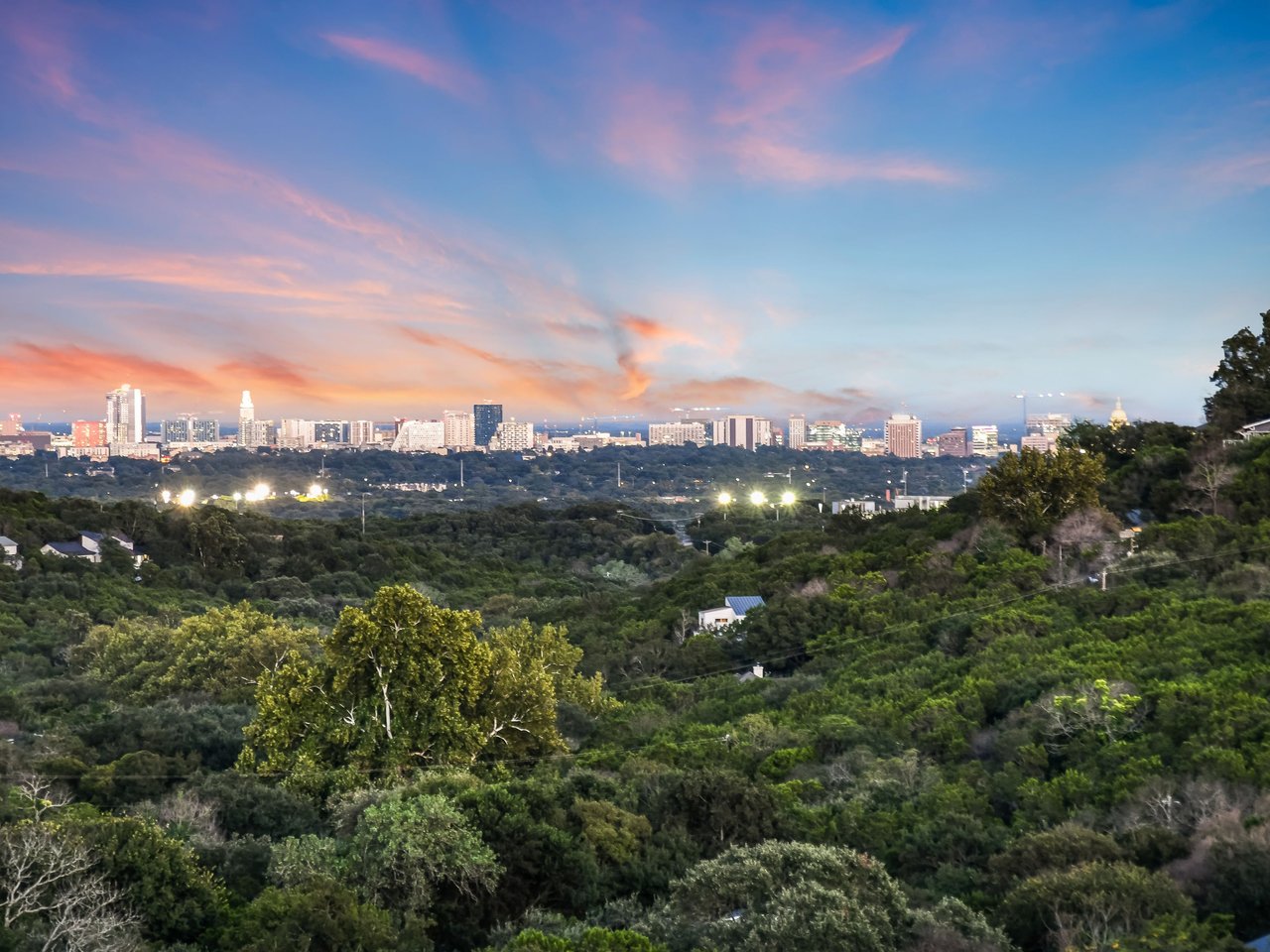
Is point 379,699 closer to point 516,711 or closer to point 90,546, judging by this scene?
point 516,711

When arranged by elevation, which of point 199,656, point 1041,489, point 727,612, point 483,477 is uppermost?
point 1041,489

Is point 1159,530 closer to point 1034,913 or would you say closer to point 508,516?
point 1034,913

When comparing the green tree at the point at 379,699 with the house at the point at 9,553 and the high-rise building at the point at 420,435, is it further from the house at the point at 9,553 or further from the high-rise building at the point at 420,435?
the high-rise building at the point at 420,435

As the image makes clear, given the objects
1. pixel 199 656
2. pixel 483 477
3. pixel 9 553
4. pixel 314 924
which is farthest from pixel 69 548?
pixel 483 477

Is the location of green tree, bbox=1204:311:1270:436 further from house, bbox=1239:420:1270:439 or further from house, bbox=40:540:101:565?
house, bbox=40:540:101:565

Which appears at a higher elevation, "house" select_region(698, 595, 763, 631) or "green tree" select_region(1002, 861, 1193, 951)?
"green tree" select_region(1002, 861, 1193, 951)

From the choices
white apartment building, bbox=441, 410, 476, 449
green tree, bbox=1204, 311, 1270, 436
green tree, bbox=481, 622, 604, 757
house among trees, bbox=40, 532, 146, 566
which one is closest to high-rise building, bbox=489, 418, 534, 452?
white apartment building, bbox=441, 410, 476, 449
